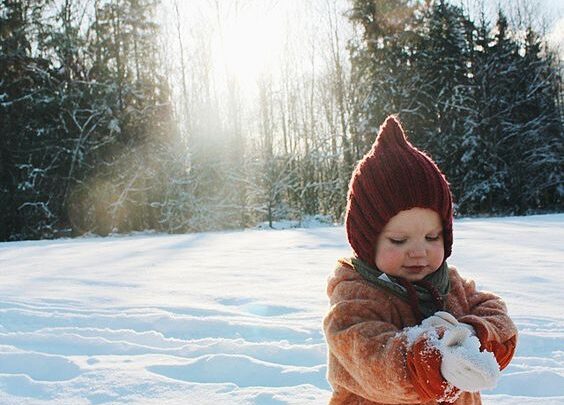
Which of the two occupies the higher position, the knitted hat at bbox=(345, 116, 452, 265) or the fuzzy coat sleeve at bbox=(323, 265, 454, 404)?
the knitted hat at bbox=(345, 116, 452, 265)

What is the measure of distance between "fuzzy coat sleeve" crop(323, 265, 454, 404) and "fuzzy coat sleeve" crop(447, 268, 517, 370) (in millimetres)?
171

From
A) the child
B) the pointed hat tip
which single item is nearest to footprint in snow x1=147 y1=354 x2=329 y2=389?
the child

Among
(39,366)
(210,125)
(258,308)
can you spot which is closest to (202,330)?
(258,308)

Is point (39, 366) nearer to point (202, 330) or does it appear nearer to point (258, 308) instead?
point (202, 330)

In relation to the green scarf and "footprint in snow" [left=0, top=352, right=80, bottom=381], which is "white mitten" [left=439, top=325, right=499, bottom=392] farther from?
"footprint in snow" [left=0, top=352, right=80, bottom=381]

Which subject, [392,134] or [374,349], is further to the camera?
[392,134]

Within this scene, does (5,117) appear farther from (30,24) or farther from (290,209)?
(290,209)

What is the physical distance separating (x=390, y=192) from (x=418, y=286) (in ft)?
0.86

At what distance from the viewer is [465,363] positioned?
38.7 inches

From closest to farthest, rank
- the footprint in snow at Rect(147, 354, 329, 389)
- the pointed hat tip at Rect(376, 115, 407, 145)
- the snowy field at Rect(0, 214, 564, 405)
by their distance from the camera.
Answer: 1. the pointed hat tip at Rect(376, 115, 407, 145)
2. the snowy field at Rect(0, 214, 564, 405)
3. the footprint in snow at Rect(147, 354, 329, 389)

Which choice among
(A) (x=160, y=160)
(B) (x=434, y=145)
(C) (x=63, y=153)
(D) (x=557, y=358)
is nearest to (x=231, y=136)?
(A) (x=160, y=160)

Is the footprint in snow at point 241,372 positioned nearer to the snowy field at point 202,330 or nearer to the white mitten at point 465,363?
the snowy field at point 202,330

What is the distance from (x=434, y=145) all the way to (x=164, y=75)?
11478 mm

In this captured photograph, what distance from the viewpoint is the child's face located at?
4.46 feet
